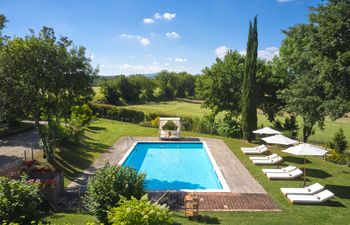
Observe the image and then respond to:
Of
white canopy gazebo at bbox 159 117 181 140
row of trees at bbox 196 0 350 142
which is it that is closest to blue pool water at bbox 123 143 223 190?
white canopy gazebo at bbox 159 117 181 140

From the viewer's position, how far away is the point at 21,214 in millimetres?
7055

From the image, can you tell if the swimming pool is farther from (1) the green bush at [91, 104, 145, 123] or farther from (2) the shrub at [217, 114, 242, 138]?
(1) the green bush at [91, 104, 145, 123]

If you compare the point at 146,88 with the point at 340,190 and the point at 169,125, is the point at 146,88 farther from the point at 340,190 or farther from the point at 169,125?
the point at 340,190

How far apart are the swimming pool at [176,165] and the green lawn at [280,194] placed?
205 centimetres

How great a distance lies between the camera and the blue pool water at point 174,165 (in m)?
14.6

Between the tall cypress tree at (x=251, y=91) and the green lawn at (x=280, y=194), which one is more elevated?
the tall cypress tree at (x=251, y=91)

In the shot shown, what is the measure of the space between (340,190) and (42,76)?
14.8 meters

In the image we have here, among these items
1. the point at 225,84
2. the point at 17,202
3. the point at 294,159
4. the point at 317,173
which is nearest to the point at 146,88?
the point at 225,84

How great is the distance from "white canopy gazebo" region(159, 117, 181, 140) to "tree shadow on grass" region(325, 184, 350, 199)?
12.3 metres

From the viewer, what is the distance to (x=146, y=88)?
7719 cm

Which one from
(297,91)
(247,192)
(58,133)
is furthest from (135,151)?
(297,91)

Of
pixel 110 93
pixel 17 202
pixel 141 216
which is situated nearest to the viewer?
pixel 141 216

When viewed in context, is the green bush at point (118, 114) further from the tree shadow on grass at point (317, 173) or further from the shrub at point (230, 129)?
the tree shadow on grass at point (317, 173)

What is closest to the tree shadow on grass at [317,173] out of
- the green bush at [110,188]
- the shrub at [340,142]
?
the shrub at [340,142]
